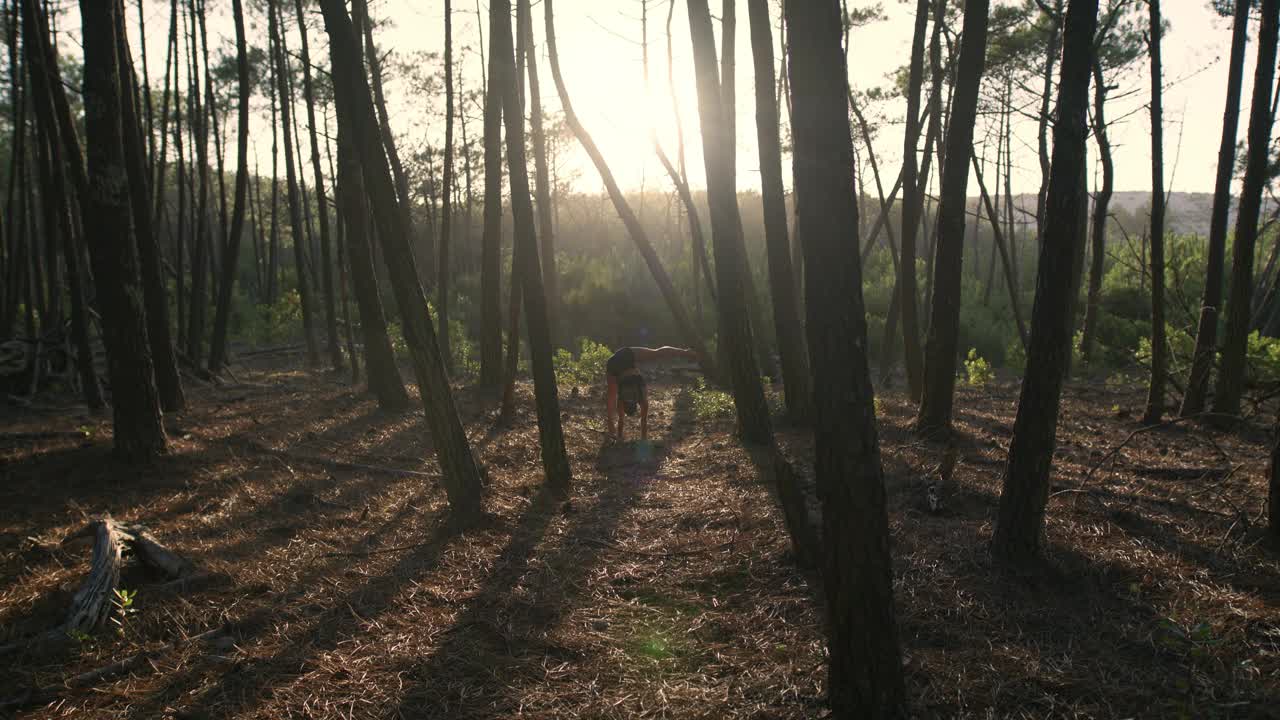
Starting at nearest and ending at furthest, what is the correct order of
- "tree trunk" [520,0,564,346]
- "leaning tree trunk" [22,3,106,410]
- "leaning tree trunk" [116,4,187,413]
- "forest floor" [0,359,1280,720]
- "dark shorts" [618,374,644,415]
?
1. "forest floor" [0,359,1280,720]
2. "leaning tree trunk" [22,3,106,410]
3. "leaning tree trunk" [116,4,187,413]
4. "dark shorts" [618,374,644,415]
5. "tree trunk" [520,0,564,346]

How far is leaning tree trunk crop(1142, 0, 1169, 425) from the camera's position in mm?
8156

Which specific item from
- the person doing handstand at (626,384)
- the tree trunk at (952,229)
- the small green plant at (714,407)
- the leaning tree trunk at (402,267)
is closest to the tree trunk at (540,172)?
the person doing handstand at (626,384)

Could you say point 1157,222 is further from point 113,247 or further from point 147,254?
point 147,254

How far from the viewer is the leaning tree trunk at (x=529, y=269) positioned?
21.4ft

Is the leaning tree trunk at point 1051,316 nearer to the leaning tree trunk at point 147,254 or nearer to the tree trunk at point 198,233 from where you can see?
the leaning tree trunk at point 147,254

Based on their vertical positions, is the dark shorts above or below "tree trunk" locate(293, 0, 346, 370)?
below

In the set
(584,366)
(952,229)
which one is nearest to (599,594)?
(952,229)

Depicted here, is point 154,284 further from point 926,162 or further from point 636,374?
point 926,162

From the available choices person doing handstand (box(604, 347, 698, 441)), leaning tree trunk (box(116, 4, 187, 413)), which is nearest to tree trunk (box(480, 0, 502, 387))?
person doing handstand (box(604, 347, 698, 441))

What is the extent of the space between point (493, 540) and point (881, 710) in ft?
10.6

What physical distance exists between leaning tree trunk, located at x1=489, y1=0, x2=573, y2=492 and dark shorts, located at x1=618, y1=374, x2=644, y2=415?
6.81 ft

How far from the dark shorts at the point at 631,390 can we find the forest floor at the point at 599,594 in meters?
1.54

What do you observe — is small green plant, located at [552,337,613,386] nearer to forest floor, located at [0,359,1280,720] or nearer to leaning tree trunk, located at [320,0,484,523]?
forest floor, located at [0,359,1280,720]

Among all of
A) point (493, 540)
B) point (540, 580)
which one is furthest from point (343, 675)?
point (493, 540)
